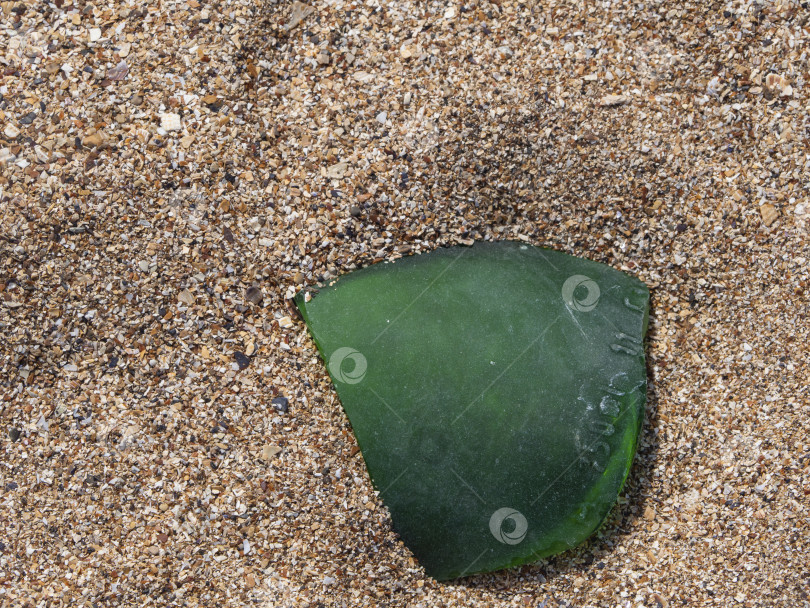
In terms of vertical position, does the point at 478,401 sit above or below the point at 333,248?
below

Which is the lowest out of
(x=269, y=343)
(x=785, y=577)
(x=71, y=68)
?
(x=785, y=577)

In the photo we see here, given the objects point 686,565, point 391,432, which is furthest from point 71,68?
point 686,565

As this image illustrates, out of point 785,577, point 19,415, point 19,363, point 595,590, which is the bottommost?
point 595,590

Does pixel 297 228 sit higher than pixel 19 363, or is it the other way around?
pixel 297 228

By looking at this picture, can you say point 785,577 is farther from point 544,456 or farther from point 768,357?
point 544,456

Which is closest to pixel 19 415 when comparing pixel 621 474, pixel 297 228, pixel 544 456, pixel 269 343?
pixel 269 343

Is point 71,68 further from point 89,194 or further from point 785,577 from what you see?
point 785,577
